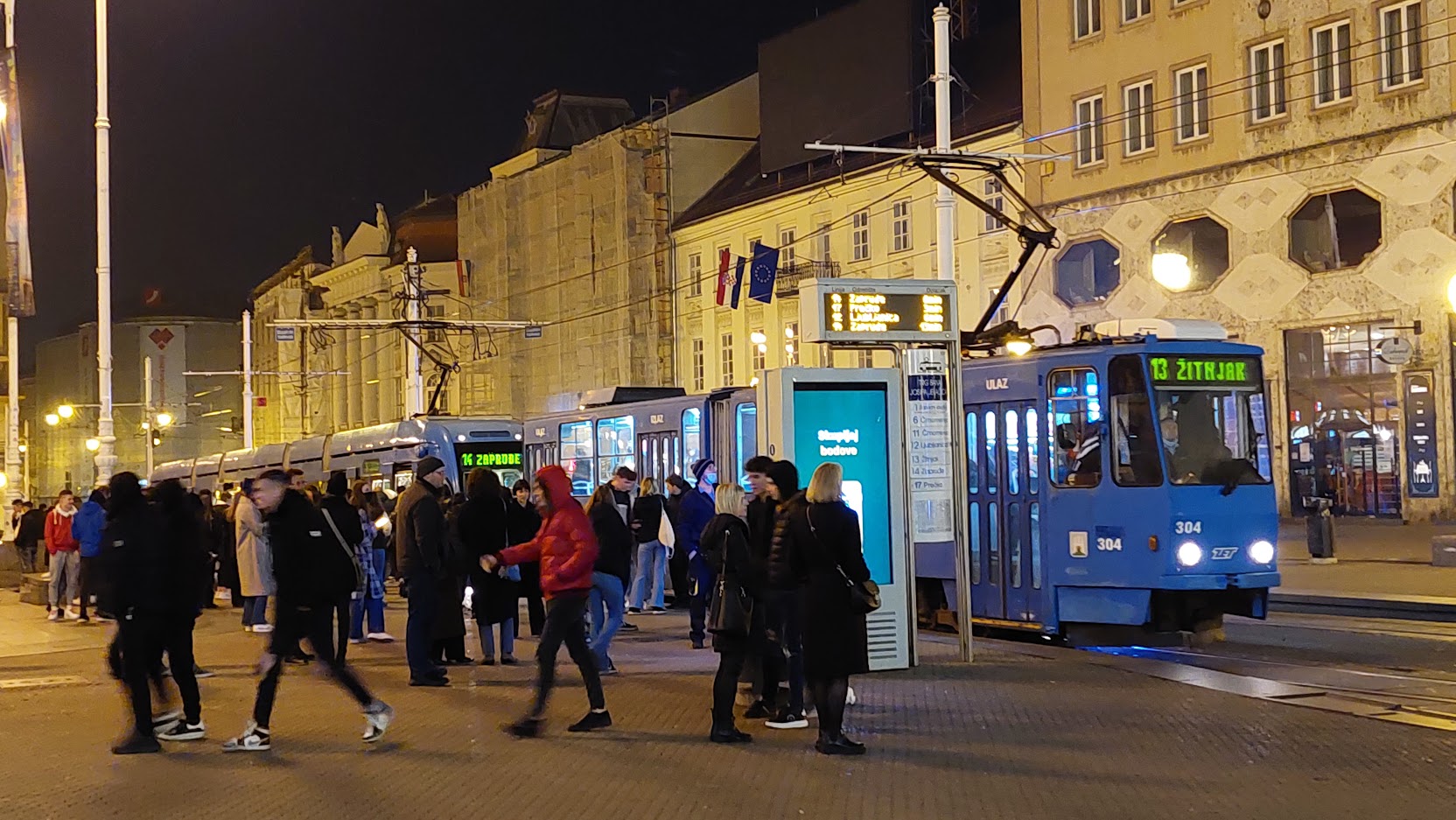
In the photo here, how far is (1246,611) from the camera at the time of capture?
16.8m

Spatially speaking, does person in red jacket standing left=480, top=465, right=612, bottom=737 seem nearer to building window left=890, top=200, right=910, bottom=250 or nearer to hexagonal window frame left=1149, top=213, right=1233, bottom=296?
hexagonal window frame left=1149, top=213, right=1233, bottom=296

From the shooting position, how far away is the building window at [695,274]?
194 feet

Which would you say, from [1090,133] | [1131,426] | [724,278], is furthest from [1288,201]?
[1131,426]

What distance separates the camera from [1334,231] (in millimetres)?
36656

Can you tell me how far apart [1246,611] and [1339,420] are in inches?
845

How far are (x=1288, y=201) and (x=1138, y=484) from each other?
23.1 m

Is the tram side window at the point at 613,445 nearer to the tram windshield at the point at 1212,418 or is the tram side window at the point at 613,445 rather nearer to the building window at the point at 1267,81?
the tram windshield at the point at 1212,418

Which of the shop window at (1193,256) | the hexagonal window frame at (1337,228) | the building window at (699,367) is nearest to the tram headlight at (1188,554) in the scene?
the hexagonal window frame at (1337,228)

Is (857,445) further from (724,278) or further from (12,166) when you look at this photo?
(724,278)

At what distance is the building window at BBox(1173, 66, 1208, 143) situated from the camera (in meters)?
39.3

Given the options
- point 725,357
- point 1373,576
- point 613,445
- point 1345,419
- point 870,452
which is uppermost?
point 725,357

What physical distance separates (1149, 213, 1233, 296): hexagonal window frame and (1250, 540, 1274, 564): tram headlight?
23.4 meters

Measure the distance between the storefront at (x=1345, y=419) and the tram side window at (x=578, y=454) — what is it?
16.1 metres

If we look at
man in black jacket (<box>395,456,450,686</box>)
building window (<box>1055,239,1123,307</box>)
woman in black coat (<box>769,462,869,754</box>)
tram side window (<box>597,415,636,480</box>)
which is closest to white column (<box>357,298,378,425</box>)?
building window (<box>1055,239,1123,307</box>)
